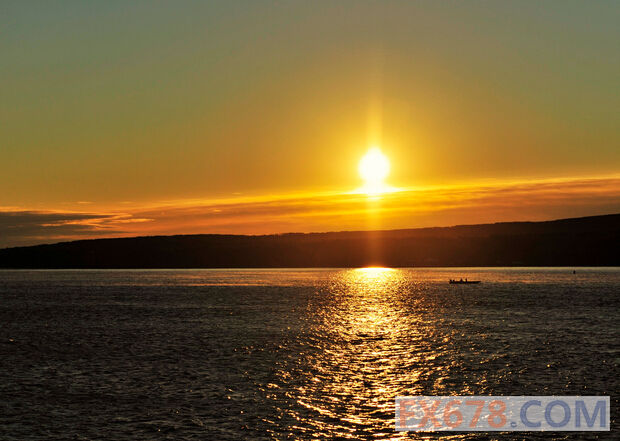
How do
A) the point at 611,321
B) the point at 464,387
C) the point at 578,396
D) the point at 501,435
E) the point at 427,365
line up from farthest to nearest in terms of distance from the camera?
the point at 611,321
the point at 427,365
the point at 464,387
the point at 578,396
the point at 501,435

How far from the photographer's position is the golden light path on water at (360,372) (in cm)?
3250

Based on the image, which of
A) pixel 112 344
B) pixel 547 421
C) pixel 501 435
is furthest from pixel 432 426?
pixel 112 344

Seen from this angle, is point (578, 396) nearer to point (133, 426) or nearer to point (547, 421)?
point (547, 421)

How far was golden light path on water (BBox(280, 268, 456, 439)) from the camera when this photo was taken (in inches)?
1280

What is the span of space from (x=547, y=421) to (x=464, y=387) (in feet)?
28.7

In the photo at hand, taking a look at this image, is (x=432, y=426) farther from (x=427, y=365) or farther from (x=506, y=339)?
(x=506, y=339)

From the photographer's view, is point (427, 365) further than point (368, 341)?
No

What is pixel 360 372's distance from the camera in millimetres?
46125

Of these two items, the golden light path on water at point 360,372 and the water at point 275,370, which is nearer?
the water at point 275,370

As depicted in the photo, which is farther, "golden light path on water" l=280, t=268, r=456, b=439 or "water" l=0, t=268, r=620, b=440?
"golden light path on water" l=280, t=268, r=456, b=439

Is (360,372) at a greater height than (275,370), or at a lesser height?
greater

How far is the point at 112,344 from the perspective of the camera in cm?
6362

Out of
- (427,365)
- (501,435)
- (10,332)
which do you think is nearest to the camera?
(501,435)

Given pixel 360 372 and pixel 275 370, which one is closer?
pixel 360 372
